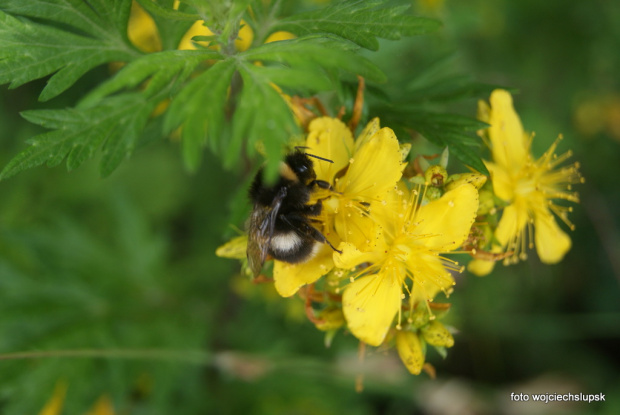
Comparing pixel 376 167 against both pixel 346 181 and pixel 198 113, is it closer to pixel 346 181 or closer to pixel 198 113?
pixel 346 181

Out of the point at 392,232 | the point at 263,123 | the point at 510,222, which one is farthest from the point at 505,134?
the point at 263,123

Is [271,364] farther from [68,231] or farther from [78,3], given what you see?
[78,3]

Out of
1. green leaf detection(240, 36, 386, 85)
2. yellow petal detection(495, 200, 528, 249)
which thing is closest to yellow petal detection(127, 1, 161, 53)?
green leaf detection(240, 36, 386, 85)

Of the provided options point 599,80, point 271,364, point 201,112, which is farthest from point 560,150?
point 201,112

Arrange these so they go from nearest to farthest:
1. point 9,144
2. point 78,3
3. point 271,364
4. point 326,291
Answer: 1. point 78,3
2. point 326,291
3. point 271,364
4. point 9,144

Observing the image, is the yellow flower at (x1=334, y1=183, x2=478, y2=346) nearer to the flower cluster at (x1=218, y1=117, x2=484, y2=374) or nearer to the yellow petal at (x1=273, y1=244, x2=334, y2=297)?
the flower cluster at (x1=218, y1=117, x2=484, y2=374)

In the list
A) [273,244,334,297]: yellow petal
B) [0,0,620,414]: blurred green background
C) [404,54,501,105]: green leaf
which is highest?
[404,54,501,105]: green leaf
